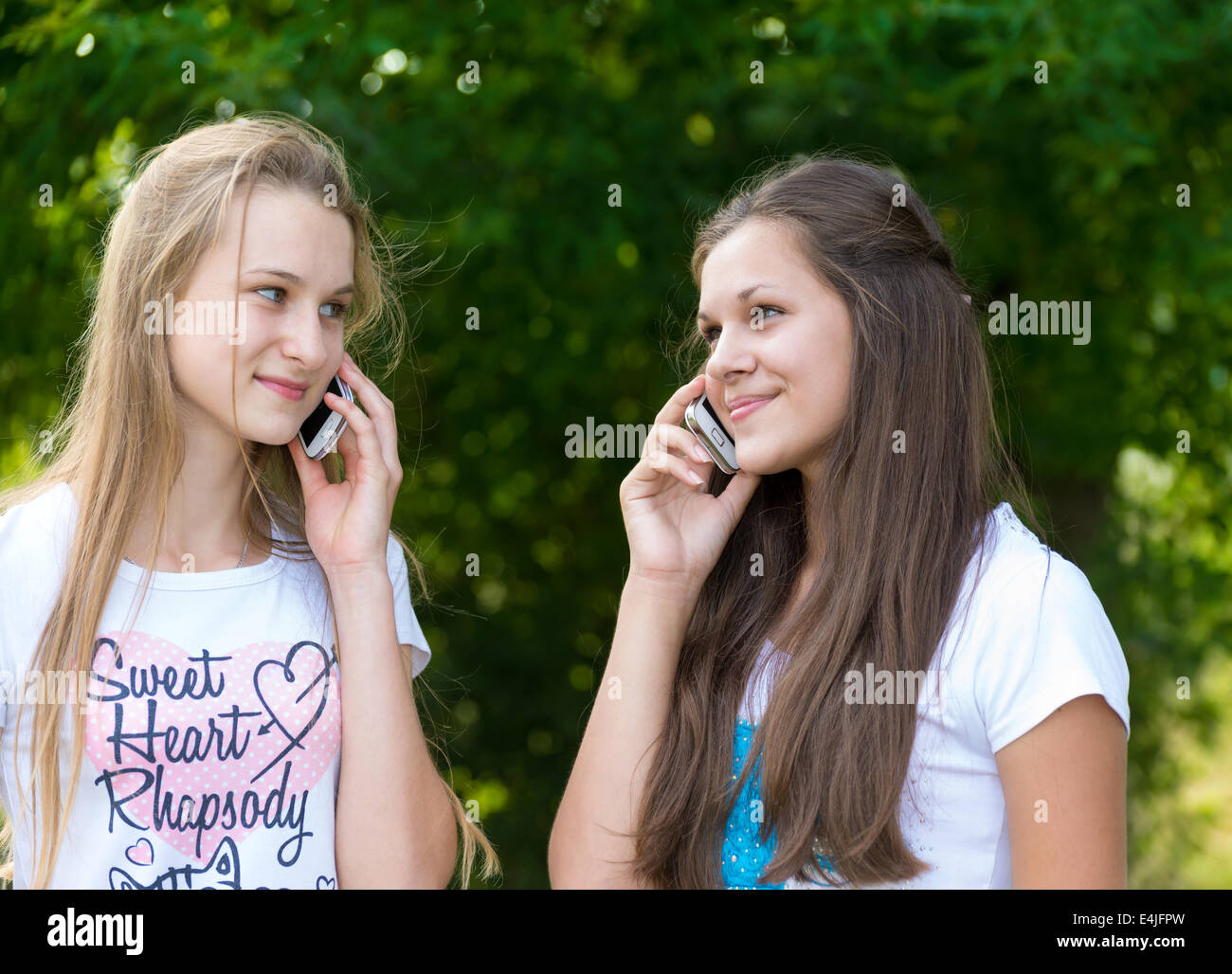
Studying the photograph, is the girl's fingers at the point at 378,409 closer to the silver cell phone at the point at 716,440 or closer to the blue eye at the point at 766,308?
the silver cell phone at the point at 716,440

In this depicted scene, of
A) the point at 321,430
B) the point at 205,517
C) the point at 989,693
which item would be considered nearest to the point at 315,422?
the point at 321,430

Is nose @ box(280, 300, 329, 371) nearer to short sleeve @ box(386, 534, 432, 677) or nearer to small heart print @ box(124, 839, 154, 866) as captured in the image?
short sleeve @ box(386, 534, 432, 677)

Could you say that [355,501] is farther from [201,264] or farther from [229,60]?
[229,60]

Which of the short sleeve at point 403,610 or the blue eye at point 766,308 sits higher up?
the blue eye at point 766,308

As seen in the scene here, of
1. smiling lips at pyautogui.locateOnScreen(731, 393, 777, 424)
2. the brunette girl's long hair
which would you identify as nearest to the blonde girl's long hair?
the brunette girl's long hair

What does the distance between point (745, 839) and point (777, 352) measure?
84cm

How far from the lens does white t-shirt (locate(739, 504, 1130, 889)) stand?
183 cm

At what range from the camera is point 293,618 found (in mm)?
2102

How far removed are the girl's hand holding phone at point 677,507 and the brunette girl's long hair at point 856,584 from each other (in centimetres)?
11

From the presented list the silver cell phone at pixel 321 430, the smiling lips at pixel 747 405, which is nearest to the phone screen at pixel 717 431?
the smiling lips at pixel 747 405

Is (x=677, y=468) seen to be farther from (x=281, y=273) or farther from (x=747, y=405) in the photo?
(x=281, y=273)

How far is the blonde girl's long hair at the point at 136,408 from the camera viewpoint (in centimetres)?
193

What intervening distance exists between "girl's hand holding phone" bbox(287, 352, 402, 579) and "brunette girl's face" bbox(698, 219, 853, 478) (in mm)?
629

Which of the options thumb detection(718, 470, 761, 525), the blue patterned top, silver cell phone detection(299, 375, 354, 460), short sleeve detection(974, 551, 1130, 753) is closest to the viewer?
short sleeve detection(974, 551, 1130, 753)
